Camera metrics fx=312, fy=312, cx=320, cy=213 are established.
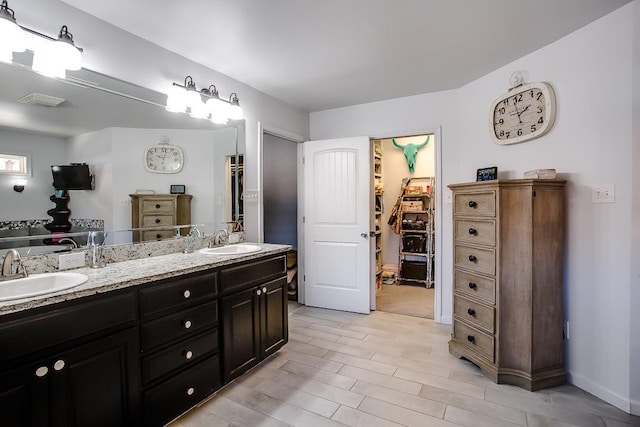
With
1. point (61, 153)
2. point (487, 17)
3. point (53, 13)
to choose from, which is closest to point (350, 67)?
point (487, 17)

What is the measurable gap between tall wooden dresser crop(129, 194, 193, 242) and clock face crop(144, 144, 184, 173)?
7.8 inches

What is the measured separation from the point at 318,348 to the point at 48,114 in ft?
8.10

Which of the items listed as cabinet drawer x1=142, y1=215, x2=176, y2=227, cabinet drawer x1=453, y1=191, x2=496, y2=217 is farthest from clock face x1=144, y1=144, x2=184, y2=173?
cabinet drawer x1=453, y1=191, x2=496, y2=217

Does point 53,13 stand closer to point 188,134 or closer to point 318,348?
point 188,134

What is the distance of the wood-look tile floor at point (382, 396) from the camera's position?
69.8 inches

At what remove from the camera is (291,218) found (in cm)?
425

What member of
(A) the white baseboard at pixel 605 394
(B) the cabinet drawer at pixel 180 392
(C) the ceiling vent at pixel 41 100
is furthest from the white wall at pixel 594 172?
(C) the ceiling vent at pixel 41 100

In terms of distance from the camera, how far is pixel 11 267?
1.49 metres

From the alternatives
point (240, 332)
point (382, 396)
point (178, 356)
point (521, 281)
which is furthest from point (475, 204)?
point (178, 356)

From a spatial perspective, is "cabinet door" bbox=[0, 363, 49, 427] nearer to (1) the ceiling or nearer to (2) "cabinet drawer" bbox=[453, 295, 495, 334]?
(1) the ceiling

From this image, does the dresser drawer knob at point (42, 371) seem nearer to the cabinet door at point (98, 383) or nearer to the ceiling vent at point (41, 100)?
the cabinet door at point (98, 383)

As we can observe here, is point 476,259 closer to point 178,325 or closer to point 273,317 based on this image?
point 273,317

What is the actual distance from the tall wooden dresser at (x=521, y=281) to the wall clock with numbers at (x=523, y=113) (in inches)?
20.3

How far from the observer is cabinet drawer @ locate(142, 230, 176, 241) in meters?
2.17
